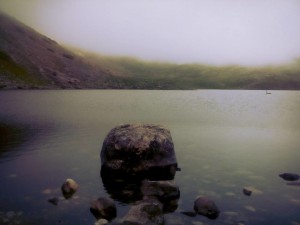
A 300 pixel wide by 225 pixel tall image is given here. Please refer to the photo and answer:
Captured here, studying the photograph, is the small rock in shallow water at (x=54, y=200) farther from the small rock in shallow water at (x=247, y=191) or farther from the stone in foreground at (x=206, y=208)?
the small rock in shallow water at (x=247, y=191)

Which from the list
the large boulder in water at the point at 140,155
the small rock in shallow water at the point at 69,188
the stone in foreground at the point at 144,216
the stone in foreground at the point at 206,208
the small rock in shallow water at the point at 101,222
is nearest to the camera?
the stone in foreground at the point at 144,216

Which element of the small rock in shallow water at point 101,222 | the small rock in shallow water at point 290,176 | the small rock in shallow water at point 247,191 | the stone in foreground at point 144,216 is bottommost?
the small rock in shallow water at point 101,222

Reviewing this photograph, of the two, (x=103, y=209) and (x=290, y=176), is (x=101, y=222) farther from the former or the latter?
(x=290, y=176)

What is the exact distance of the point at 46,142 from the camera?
3494 centimetres

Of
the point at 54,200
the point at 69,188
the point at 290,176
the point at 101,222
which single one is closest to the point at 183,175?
the point at 290,176

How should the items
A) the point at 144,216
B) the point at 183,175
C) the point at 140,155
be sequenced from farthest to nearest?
the point at 183,175, the point at 140,155, the point at 144,216

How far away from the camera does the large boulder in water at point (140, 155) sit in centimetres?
2264

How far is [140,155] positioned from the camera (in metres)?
22.7

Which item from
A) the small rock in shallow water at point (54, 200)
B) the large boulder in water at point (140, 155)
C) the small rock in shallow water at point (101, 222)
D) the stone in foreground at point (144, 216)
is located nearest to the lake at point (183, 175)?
the small rock in shallow water at point (54, 200)

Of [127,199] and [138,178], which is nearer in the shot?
[127,199]

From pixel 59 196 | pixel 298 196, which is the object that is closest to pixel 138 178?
pixel 59 196

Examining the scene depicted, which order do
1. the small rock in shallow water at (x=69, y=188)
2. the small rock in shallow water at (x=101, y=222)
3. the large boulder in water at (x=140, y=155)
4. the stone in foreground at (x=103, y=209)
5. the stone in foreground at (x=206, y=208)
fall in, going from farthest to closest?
the large boulder in water at (x=140, y=155) < the small rock in shallow water at (x=69, y=188) < the stone in foreground at (x=206, y=208) < the stone in foreground at (x=103, y=209) < the small rock in shallow water at (x=101, y=222)

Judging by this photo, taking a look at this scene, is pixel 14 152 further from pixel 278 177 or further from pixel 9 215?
pixel 278 177

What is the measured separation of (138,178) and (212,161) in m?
8.24
